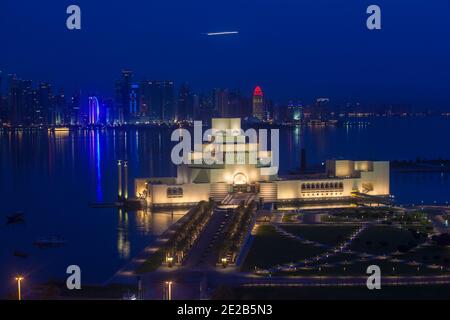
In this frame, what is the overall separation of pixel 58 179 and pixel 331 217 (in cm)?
1233

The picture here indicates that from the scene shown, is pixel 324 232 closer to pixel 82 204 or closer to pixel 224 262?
pixel 224 262

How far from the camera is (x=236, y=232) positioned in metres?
10.7

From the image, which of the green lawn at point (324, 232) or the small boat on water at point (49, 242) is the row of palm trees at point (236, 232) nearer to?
the green lawn at point (324, 232)

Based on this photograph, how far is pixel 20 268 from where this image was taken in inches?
388

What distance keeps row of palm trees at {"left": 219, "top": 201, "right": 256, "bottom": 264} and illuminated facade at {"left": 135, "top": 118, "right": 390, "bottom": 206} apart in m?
1.75

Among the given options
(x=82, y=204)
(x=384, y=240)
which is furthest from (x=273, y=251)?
(x=82, y=204)

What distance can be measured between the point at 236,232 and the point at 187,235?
0.73 meters

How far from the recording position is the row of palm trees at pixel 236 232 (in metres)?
9.19

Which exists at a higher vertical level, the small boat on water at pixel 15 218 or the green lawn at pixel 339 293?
the green lawn at pixel 339 293

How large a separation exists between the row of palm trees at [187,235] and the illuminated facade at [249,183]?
1.86 meters

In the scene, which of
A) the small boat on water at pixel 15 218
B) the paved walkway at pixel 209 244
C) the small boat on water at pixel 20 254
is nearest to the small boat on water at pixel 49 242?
the small boat on water at pixel 20 254

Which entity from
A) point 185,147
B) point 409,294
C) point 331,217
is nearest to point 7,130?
point 185,147
